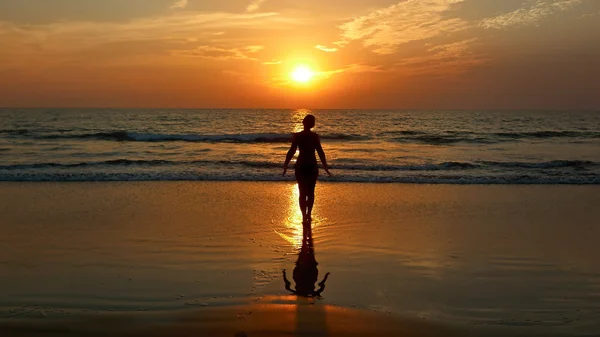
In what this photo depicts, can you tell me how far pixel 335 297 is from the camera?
5215 mm

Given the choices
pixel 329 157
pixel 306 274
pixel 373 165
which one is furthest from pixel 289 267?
pixel 329 157

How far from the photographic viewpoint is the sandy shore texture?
4.54m

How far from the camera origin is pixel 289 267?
6312mm

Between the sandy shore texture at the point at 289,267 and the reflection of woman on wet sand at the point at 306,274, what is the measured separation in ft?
0.30

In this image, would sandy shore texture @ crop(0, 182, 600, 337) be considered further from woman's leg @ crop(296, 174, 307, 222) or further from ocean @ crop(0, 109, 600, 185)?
ocean @ crop(0, 109, 600, 185)

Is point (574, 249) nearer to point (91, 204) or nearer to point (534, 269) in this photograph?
point (534, 269)

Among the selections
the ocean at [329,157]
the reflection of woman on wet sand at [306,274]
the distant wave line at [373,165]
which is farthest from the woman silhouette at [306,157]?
the distant wave line at [373,165]

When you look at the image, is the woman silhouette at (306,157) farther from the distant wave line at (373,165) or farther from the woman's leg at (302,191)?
the distant wave line at (373,165)

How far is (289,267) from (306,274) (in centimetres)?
34

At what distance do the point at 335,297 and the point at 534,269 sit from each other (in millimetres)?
2616

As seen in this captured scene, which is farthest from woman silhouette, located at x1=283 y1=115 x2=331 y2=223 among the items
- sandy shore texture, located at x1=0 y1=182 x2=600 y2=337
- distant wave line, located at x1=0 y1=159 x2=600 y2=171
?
distant wave line, located at x1=0 y1=159 x2=600 y2=171

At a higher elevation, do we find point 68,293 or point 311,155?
point 311,155

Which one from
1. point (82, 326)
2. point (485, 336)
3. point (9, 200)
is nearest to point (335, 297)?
point (485, 336)

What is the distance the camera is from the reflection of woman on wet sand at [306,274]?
5414mm
